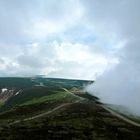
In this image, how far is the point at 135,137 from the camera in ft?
511

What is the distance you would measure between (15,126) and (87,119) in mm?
42156

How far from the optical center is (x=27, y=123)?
174 metres

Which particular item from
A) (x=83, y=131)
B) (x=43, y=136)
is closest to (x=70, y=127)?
(x=83, y=131)

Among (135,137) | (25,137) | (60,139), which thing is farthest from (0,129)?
(135,137)

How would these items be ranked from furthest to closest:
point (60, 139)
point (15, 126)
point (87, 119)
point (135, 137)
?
1. point (87, 119)
2. point (15, 126)
3. point (135, 137)
4. point (60, 139)

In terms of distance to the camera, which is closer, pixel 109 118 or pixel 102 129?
pixel 102 129

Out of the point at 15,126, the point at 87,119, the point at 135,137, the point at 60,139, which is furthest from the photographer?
the point at 87,119

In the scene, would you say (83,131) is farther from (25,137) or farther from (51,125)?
(25,137)

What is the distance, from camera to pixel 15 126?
6545 inches

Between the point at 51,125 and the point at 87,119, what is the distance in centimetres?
2718

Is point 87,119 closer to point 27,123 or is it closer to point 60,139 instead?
point 27,123

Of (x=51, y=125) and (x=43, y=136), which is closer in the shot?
(x=43, y=136)

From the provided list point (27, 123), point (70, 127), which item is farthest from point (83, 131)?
point (27, 123)

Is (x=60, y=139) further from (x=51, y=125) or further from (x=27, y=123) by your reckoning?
(x=27, y=123)
